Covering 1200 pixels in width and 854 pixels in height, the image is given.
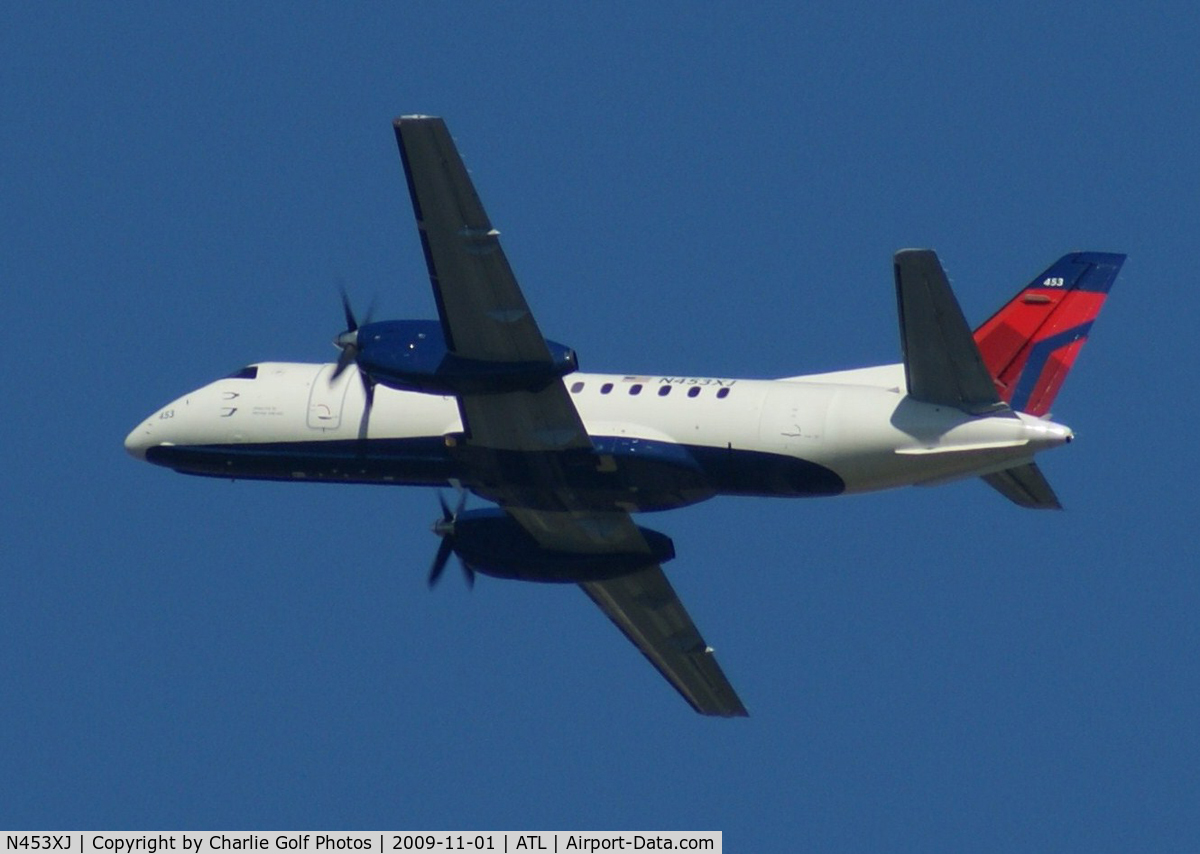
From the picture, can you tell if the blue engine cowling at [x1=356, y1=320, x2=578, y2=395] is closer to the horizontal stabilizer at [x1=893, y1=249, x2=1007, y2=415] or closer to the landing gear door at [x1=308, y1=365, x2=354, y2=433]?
the landing gear door at [x1=308, y1=365, x2=354, y2=433]

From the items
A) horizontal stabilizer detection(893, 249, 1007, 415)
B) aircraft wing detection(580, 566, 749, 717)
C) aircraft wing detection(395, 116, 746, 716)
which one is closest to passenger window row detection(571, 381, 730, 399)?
aircraft wing detection(395, 116, 746, 716)

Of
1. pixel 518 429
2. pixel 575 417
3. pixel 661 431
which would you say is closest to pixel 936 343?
pixel 661 431

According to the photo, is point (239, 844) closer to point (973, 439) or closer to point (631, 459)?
point (631, 459)

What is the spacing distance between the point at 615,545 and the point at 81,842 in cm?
1088

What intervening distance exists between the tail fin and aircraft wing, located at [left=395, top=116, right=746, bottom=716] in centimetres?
661

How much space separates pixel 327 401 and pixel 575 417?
5415mm

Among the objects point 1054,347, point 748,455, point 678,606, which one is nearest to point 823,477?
point 748,455

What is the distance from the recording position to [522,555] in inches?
1565

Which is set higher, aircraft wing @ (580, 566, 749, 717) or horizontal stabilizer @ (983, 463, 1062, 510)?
horizontal stabilizer @ (983, 463, 1062, 510)

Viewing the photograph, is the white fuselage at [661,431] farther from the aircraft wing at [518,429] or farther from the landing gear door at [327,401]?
the aircraft wing at [518,429]

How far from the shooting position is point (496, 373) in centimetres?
3450

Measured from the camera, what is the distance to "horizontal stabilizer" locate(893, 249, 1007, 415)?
3216 centimetres

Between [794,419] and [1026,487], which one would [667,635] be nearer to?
[794,419]

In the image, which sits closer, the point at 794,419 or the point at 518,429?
the point at 794,419
